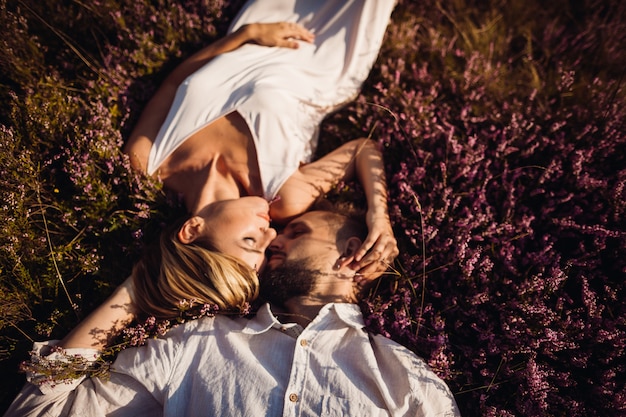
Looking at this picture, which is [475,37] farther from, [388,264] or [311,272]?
[311,272]

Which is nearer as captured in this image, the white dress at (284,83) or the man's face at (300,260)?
the man's face at (300,260)

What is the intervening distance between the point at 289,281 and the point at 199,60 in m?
2.15

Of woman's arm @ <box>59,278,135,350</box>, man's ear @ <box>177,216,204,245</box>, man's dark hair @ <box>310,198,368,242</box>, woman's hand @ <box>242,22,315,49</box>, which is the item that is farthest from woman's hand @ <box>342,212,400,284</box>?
woman's hand @ <box>242,22,315,49</box>

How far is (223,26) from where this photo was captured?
398 cm

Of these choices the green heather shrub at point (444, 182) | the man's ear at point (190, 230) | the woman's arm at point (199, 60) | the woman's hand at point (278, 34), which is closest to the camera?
the green heather shrub at point (444, 182)

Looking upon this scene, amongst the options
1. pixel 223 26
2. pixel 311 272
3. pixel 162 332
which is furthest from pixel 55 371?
pixel 223 26

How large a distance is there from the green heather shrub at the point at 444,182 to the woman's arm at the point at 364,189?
0.47ft

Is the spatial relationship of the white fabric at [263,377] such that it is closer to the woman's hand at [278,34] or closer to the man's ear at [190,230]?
the man's ear at [190,230]

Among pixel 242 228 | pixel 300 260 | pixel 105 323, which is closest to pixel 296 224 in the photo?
pixel 300 260

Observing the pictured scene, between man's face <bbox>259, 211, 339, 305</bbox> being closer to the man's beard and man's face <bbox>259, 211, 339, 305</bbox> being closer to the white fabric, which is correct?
the man's beard

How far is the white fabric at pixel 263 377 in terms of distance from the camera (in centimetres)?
237

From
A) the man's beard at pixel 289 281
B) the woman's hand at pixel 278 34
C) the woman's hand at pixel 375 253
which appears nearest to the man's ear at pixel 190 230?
the man's beard at pixel 289 281

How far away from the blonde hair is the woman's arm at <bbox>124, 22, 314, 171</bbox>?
3.69 ft

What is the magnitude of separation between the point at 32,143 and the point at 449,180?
10.9ft
